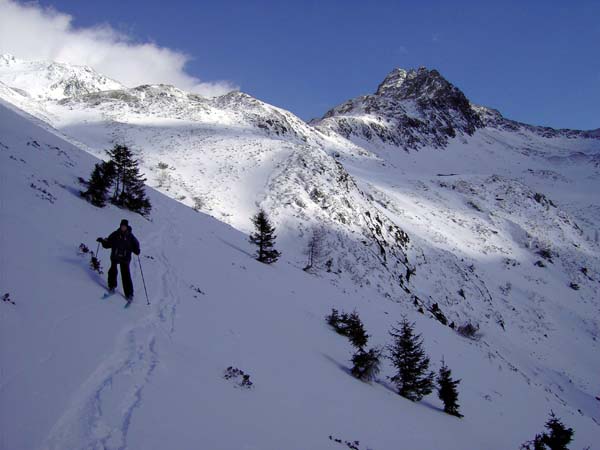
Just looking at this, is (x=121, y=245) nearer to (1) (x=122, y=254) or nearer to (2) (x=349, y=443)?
(1) (x=122, y=254)

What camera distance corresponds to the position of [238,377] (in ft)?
23.7

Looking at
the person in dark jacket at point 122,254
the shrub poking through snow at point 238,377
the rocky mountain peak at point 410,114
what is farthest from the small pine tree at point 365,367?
the rocky mountain peak at point 410,114

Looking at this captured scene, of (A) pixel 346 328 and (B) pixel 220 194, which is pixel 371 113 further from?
(A) pixel 346 328

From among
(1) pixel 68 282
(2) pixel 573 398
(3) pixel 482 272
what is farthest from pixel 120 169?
(3) pixel 482 272

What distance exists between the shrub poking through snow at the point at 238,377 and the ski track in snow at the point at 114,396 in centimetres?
135

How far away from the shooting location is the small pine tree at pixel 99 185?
17.7 meters

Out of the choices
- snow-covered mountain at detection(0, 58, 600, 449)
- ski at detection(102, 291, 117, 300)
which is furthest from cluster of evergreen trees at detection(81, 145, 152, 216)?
ski at detection(102, 291, 117, 300)

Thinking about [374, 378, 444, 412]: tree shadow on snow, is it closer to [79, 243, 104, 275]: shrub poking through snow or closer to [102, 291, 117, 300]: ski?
[102, 291, 117, 300]: ski

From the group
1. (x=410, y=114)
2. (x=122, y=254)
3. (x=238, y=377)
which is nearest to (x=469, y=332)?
(x=238, y=377)

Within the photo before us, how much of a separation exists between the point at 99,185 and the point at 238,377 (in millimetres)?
14525

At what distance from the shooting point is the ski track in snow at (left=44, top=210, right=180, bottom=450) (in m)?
4.14

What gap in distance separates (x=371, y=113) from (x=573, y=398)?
12488 centimetres

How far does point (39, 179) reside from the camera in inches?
607

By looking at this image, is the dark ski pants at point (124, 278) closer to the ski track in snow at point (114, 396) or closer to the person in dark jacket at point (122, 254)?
the person in dark jacket at point (122, 254)
